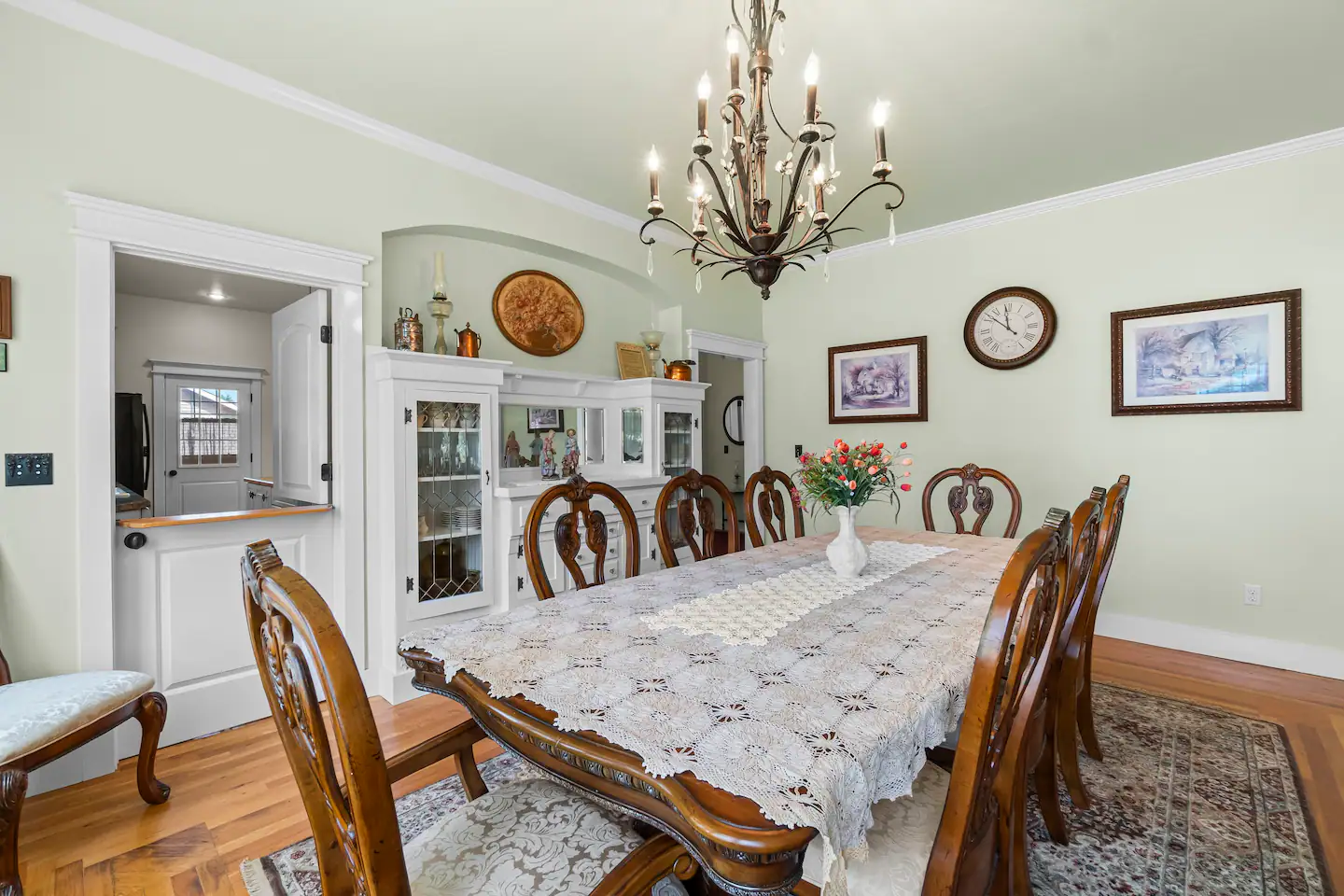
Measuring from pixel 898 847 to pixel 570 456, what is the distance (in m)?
3.07

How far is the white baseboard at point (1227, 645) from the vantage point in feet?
9.91

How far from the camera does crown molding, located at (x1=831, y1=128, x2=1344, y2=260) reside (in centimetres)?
302

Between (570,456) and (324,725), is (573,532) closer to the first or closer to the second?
(324,725)

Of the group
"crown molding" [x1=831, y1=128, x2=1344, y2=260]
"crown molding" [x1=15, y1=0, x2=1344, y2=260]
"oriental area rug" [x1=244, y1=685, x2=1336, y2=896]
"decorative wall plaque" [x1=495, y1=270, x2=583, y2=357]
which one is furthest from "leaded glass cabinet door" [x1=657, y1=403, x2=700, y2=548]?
"oriental area rug" [x1=244, y1=685, x2=1336, y2=896]

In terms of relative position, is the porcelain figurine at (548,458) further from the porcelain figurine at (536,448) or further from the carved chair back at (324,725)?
the carved chair back at (324,725)

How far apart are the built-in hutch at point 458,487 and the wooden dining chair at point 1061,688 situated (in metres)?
1.29

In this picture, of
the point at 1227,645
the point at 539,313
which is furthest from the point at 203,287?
the point at 1227,645

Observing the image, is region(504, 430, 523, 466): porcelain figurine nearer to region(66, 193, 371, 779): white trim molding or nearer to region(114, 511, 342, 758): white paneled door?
region(114, 511, 342, 758): white paneled door

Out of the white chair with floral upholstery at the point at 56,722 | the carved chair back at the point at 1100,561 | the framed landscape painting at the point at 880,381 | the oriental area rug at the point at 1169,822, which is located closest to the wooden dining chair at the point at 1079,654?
the carved chair back at the point at 1100,561

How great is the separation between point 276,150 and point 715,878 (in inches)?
122

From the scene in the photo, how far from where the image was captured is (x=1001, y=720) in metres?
0.95

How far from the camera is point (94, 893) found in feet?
5.23

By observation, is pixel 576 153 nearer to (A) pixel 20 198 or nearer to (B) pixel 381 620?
(A) pixel 20 198

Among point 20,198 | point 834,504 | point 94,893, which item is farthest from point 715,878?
point 20,198
